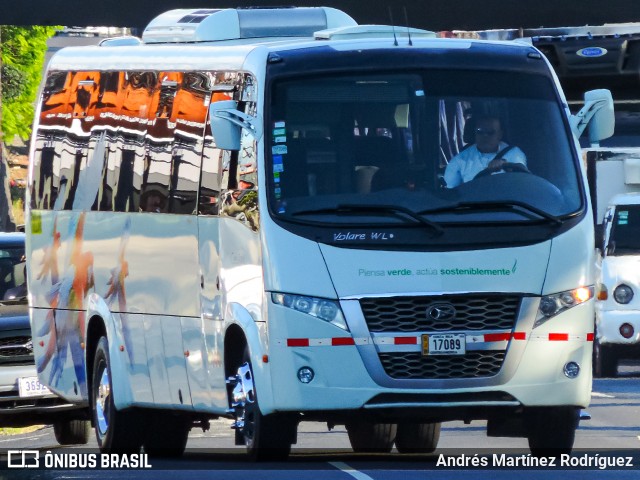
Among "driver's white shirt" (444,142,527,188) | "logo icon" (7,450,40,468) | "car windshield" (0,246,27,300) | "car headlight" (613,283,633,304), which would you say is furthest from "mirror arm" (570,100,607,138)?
"car headlight" (613,283,633,304)

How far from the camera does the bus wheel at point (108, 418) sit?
16.1 m

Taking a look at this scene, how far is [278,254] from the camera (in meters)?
13.0

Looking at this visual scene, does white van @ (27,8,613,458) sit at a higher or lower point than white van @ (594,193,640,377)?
higher

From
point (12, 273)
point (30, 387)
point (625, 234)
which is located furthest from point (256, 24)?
point (625, 234)

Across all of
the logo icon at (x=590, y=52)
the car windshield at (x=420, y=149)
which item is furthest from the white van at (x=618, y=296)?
the car windshield at (x=420, y=149)

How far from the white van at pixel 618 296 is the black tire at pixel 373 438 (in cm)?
949

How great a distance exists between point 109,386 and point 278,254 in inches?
146

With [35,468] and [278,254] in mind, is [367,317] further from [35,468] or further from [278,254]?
[35,468]

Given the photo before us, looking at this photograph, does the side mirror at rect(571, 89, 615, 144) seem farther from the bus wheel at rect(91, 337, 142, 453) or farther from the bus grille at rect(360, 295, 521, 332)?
the bus wheel at rect(91, 337, 142, 453)

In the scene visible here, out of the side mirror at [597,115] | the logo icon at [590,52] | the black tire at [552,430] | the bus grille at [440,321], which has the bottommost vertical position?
the black tire at [552,430]

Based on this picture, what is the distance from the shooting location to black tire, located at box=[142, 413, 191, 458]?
16656 mm

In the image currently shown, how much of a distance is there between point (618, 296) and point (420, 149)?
1294cm

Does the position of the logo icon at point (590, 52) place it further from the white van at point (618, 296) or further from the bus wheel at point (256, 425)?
the bus wheel at point (256, 425)

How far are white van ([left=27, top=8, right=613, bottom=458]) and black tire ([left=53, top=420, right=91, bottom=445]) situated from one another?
17.5ft
